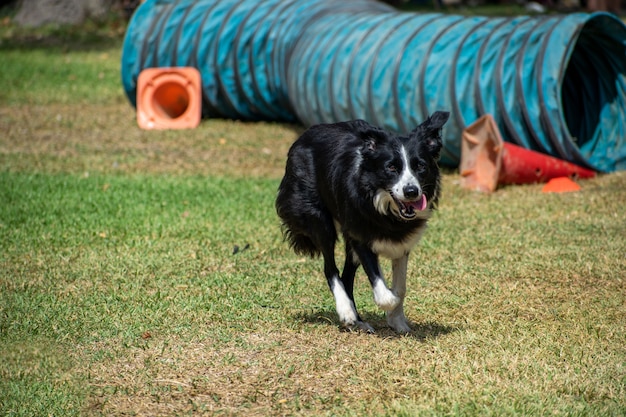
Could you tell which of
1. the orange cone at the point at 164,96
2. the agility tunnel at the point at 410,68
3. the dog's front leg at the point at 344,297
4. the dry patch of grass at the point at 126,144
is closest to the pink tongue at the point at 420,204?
the dog's front leg at the point at 344,297

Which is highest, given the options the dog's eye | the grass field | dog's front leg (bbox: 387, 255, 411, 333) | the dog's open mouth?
the dog's eye

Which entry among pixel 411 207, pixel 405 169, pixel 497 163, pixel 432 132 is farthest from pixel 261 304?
pixel 497 163

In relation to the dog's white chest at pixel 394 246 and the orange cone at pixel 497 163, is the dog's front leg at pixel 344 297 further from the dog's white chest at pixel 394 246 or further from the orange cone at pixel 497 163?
the orange cone at pixel 497 163

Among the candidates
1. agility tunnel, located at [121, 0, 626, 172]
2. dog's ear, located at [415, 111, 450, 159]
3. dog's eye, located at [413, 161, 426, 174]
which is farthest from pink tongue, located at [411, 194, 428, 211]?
agility tunnel, located at [121, 0, 626, 172]

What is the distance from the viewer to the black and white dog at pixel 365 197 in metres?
4.98

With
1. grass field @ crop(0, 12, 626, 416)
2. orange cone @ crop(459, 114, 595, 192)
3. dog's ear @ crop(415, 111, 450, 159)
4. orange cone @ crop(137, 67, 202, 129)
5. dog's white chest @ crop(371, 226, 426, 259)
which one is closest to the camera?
grass field @ crop(0, 12, 626, 416)

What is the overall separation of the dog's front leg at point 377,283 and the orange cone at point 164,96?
27.6 feet

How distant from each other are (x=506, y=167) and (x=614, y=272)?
3004mm

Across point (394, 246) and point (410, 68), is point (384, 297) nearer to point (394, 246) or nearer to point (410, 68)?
point (394, 246)

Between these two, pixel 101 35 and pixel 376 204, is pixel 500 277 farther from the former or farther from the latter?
pixel 101 35

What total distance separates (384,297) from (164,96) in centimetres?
964

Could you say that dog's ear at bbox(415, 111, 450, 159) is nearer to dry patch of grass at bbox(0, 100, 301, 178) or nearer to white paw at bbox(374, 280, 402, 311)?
white paw at bbox(374, 280, 402, 311)

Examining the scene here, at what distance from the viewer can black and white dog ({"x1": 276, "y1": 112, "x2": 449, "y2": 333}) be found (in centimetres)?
498

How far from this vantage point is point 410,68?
10547 millimetres
